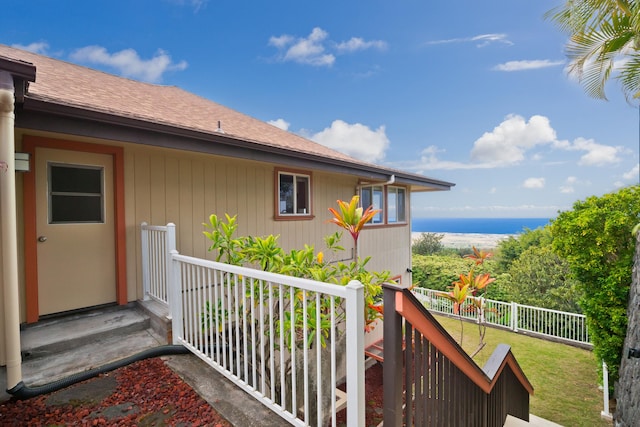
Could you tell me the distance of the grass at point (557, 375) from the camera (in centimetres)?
588

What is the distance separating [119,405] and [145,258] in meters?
2.26

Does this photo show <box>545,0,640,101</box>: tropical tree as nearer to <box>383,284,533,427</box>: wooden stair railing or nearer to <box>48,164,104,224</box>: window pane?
<box>383,284,533,427</box>: wooden stair railing

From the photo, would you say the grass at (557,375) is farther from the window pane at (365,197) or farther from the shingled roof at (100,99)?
the shingled roof at (100,99)

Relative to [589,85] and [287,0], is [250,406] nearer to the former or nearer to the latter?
[589,85]

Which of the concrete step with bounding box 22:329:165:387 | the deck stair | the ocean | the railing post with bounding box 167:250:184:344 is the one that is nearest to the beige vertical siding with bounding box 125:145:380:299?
the deck stair

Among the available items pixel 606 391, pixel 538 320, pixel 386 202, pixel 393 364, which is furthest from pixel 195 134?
pixel 538 320

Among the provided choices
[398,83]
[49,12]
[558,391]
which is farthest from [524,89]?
[49,12]

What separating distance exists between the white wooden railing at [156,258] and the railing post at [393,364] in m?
2.80

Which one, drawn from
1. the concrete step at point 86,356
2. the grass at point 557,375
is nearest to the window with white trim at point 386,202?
the grass at point 557,375

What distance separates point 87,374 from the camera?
274 cm

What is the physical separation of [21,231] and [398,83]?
89.8 feet

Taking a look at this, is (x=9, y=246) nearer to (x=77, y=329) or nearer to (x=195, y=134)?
(x=77, y=329)

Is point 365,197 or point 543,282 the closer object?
point 365,197

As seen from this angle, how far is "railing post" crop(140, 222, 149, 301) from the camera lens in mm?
4196
